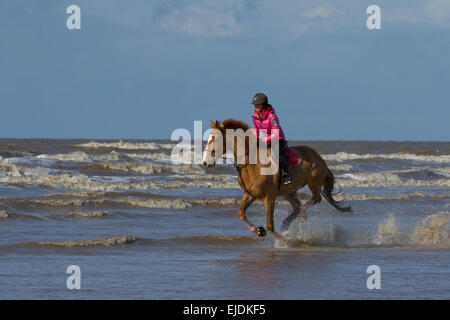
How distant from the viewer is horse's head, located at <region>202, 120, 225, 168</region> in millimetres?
10276

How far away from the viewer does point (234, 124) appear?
10.9 m

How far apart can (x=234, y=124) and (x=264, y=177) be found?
39.2 inches

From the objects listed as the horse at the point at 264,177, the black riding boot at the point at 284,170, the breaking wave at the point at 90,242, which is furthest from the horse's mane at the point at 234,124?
the breaking wave at the point at 90,242

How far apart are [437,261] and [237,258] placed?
2915 millimetres

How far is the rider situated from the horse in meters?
0.16

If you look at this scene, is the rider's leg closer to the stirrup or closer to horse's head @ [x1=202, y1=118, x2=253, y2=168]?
the stirrup

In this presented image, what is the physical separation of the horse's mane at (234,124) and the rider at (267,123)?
0.35 meters

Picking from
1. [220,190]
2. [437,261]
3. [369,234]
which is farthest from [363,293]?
[220,190]

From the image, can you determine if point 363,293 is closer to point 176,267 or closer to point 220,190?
point 176,267

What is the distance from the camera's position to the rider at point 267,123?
11.1m

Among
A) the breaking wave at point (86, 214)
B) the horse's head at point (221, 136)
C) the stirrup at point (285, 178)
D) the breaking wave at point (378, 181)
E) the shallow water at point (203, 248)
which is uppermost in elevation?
the horse's head at point (221, 136)

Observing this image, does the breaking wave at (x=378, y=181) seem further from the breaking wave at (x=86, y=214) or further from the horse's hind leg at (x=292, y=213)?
the horse's hind leg at (x=292, y=213)

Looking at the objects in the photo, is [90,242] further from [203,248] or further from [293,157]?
[293,157]

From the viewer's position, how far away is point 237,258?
10.4 meters
